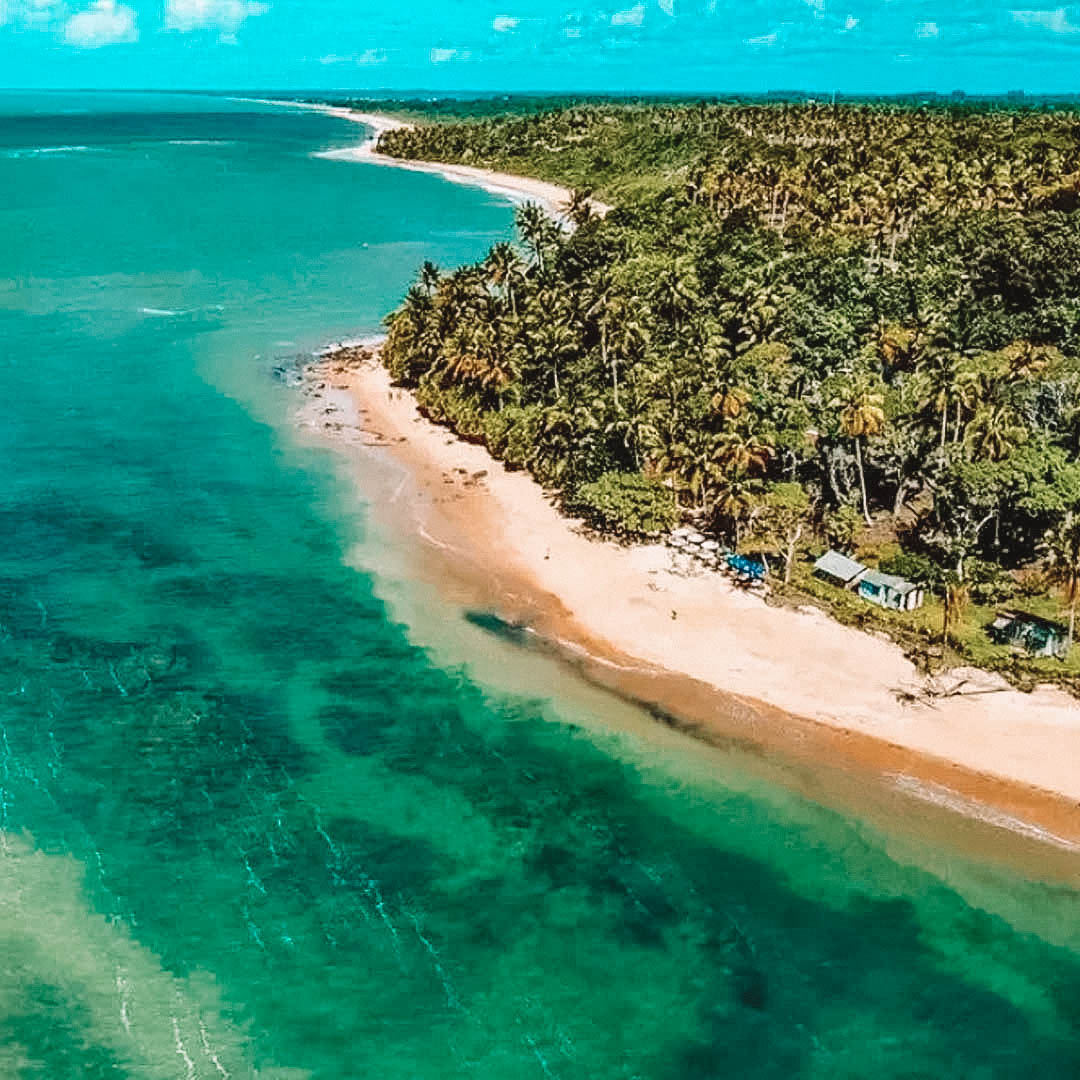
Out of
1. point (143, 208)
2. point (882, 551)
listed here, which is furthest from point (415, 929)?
point (143, 208)

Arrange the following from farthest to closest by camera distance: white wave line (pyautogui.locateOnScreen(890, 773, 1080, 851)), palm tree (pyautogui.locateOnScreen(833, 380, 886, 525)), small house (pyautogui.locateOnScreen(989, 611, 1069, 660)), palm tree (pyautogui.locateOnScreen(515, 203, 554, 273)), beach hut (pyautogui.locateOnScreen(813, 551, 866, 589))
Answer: palm tree (pyautogui.locateOnScreen(515, 203, 554, 273)) → palm tree (pyautogui.locateOnScreen(833, 380, 886, 525)) → beach hut (pyautogui.locateOnScreen(813, 551, 866, 589)) → small house (pyautogui.locateOnScreen(989, 611, 1069, 660)) → white wave line (pyautogui.locateOnScreen(890, 773, 1080, 851))

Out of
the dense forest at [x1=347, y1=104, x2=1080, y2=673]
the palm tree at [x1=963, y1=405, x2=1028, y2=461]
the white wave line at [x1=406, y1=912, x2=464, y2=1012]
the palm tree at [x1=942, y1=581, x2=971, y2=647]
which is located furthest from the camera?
the dense forest at [x1=347, y1=104, x2=1080, y2=673]

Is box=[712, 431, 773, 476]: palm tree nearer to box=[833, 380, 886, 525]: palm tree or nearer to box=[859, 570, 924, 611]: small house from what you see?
box=[833, 380, 886, 525]: palm tree

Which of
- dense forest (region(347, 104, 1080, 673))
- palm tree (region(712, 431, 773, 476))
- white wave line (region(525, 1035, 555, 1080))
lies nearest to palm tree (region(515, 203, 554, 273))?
dense forest (region(347, 104, 1080, 673))

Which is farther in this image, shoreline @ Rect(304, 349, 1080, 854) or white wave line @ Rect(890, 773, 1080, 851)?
shoreline @ Rect(304, 349, 1080, 854)

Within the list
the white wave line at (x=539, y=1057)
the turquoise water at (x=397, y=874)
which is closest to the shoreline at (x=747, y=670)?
the turquoise water at (x=397, y=874)
